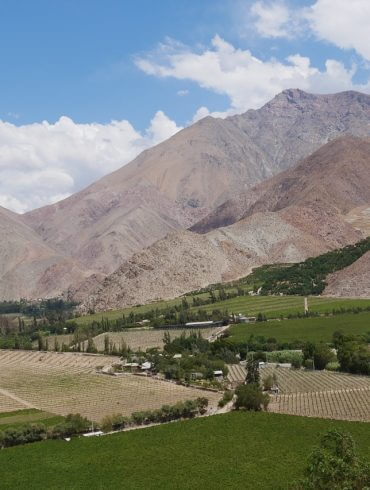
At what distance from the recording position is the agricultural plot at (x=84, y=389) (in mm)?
79750

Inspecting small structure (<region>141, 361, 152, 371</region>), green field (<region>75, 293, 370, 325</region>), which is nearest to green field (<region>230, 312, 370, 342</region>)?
green field (<region>75, 293, 370, 325</region>)

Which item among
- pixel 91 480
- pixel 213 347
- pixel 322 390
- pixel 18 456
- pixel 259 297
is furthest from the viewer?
pixel 259 297

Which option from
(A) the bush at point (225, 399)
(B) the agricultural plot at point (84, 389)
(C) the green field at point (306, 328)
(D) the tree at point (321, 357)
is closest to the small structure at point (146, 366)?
(B) the agricultural plot at point (84, 389)

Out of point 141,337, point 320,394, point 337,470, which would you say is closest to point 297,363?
point 320,394

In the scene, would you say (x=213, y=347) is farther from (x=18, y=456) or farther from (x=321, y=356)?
(x=18, y=456)

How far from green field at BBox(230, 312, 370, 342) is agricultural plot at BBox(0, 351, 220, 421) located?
Answer: 30.4m

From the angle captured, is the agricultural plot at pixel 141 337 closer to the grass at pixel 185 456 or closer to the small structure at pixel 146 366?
the small structure at pixel 146 366

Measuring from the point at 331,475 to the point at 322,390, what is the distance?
50.3 meters

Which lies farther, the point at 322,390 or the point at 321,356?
the point at 321,356

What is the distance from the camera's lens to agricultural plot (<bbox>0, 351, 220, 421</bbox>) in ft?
262

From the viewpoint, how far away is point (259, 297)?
579ft

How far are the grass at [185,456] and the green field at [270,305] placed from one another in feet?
279

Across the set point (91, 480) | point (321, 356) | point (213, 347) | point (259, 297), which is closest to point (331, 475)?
point (91, 480)

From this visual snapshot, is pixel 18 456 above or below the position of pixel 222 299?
below
